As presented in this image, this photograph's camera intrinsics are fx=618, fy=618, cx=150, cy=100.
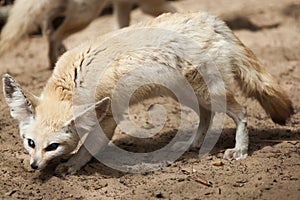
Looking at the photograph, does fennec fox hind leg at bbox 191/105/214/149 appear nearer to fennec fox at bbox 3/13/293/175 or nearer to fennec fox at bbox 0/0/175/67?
fennec fox at bbox 3/13/293/175

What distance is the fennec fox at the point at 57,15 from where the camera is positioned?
23.1 feet

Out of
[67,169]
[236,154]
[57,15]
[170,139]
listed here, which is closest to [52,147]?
[67,169]

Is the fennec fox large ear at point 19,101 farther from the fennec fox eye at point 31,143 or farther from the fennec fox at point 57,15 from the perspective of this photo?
the fennec fox at point 57,15

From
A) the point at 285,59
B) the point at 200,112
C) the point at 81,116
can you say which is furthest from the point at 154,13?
the point at 81,116

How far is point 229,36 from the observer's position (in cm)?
503

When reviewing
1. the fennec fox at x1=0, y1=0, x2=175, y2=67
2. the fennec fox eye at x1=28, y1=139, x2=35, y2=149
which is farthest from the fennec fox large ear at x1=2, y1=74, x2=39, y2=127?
the fennec fox at x1=0, y1=0, x2=175, y2=67

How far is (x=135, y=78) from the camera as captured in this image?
478 cm

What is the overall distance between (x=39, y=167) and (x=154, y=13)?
3.91 meters

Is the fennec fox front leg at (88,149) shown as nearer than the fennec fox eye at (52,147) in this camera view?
No

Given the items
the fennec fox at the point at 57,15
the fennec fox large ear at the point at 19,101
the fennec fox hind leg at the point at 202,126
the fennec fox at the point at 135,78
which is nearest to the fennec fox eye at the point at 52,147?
the fennec fox at the point at 135,78

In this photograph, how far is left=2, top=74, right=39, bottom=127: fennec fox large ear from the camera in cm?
455

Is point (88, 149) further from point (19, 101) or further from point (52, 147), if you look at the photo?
point (19, 101)

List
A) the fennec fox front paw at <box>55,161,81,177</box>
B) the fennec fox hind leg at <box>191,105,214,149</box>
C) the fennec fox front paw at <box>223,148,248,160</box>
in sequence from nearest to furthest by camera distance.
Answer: the fennec fox front paw at <box>55,161,81,177</box>
the fennec fox front paw at <box>223,148,248,160</box>
the fennec fox hind leg at <box>191,105,214,149</box>

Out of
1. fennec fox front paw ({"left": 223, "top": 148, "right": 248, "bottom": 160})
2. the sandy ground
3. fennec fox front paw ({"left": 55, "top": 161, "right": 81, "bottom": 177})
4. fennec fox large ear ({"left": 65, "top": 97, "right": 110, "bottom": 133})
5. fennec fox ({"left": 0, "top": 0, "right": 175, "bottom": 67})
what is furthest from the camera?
fennec fox ({"left": 0, "top": 0, "right": 175, "bottom": 67})
